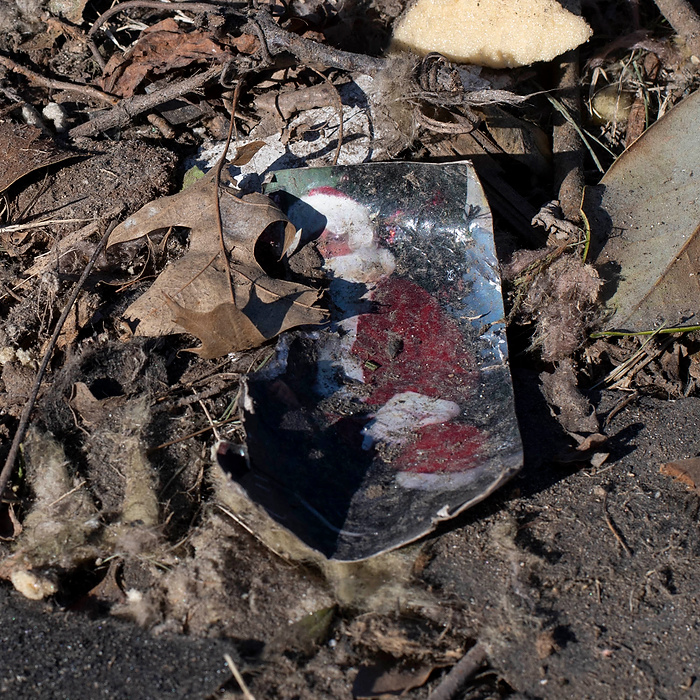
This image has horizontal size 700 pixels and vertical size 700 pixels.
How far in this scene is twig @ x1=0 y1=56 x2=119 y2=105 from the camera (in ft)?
Result: 7.78

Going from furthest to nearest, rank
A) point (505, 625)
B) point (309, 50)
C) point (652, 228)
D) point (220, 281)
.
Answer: point (309, 50)
point (652, 228)
point (220, 281)
point (505, 625)

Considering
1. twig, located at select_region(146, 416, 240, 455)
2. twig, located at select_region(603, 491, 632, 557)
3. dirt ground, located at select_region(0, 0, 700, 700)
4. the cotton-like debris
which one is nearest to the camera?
dirt ground, located at select_region(0, 0, 700, 700)

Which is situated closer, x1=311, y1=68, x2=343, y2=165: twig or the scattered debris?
the scattered debris

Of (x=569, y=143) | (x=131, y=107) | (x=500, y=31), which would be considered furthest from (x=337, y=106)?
(x=569, y=143)

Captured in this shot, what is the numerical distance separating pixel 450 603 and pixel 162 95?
187 centimetres

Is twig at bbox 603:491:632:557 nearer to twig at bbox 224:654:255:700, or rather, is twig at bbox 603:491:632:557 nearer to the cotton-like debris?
the cotton-like debris

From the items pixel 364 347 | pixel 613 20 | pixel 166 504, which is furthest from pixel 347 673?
pixel 613 20

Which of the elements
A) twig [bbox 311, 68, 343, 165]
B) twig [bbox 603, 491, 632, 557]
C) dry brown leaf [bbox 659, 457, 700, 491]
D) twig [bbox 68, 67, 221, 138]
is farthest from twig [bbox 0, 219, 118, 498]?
dry brown leaf [bbox 659, 457, 700, 491]

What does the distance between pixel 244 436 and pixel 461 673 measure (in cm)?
70

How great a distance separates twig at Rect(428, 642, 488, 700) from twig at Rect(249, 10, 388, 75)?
182 centimetres

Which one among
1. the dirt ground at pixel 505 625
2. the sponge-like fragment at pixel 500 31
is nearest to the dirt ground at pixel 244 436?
the dirt ground at pixel 505 625

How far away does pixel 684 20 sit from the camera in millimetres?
2488

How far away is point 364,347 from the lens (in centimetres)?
198

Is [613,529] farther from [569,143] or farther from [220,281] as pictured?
[569,143]
